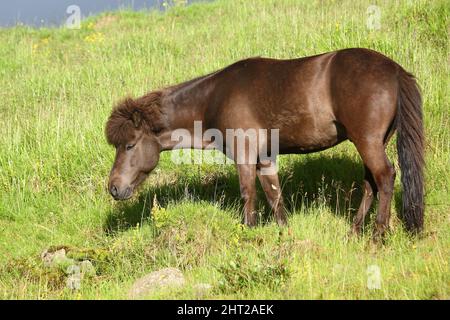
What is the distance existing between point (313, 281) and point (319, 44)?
6.10 m

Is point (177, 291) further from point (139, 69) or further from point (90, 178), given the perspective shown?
point (139, 69)

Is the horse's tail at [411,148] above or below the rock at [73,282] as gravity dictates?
above

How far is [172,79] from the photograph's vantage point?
1077cm

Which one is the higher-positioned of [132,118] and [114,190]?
[132,118]

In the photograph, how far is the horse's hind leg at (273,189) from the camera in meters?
7.04

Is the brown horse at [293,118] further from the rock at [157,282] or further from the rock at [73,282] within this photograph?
the rock at [157,282]

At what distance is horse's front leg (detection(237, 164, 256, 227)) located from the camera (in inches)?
269

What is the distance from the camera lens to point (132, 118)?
7.20 meters

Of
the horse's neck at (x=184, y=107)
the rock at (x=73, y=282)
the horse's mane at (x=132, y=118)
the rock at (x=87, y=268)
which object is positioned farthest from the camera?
the horse's neck at (x=184, y=107)

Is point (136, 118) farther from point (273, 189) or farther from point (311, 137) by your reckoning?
point (311, 137)

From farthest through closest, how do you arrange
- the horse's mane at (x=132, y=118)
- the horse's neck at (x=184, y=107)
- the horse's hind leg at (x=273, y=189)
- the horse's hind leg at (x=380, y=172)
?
the horse's neck at (x=184, y=107) < the horse's mane at (x=132, y=118) < the horse's hind leg at (x=273, y=189) < the horse's hind leg at (x=380, y=172)

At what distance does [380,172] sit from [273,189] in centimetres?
139
